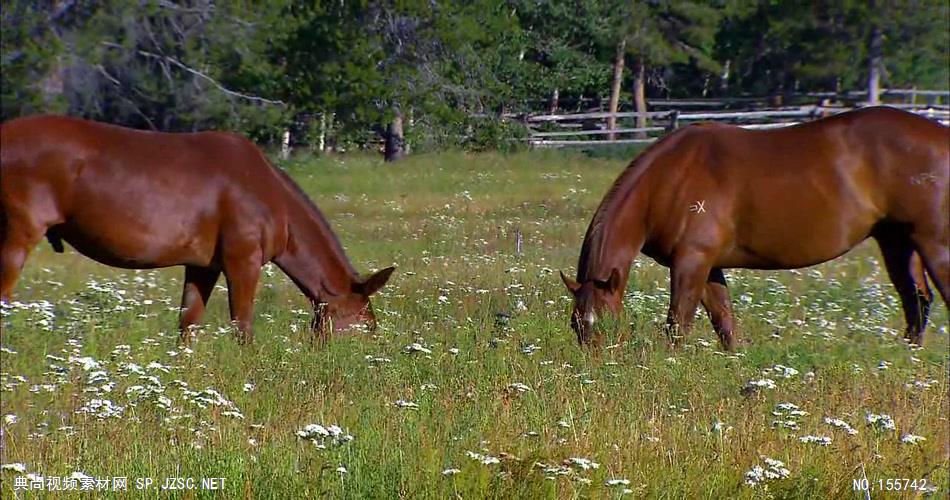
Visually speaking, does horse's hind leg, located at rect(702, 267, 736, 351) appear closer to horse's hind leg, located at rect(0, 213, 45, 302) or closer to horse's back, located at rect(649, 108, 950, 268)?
horse's back, located at rect(649, 108, 950, 268)

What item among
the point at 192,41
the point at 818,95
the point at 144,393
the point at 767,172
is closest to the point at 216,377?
the point at 144,393

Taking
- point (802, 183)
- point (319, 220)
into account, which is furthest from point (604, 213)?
point (319, 220)

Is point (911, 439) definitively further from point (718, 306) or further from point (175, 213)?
point (175, 213)

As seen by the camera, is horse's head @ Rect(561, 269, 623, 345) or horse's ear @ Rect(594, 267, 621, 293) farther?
horse's ear @ Rect(594, 267, 621, 293)

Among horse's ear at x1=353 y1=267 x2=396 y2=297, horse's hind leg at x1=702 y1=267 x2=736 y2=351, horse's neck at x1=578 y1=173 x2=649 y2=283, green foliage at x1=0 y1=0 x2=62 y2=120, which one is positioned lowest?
horse's hind leg at x1=702 y1=267 x2=736 y2=351

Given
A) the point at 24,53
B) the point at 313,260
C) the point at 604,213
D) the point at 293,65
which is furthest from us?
the point at 293,65

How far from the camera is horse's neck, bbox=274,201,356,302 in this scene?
883 centimetres

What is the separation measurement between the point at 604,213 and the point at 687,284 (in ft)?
2.42

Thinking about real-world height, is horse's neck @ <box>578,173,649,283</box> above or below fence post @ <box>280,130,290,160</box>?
above

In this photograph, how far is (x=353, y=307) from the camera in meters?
8.74

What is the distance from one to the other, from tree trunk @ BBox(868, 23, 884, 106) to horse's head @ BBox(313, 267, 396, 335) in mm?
33357

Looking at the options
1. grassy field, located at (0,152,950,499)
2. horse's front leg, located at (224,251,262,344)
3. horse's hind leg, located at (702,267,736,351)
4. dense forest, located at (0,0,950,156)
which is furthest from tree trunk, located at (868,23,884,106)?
horse's front leg, located at (224,251,262,344)

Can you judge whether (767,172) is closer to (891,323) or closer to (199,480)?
(891,323)

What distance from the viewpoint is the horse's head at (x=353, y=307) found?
8523mm
